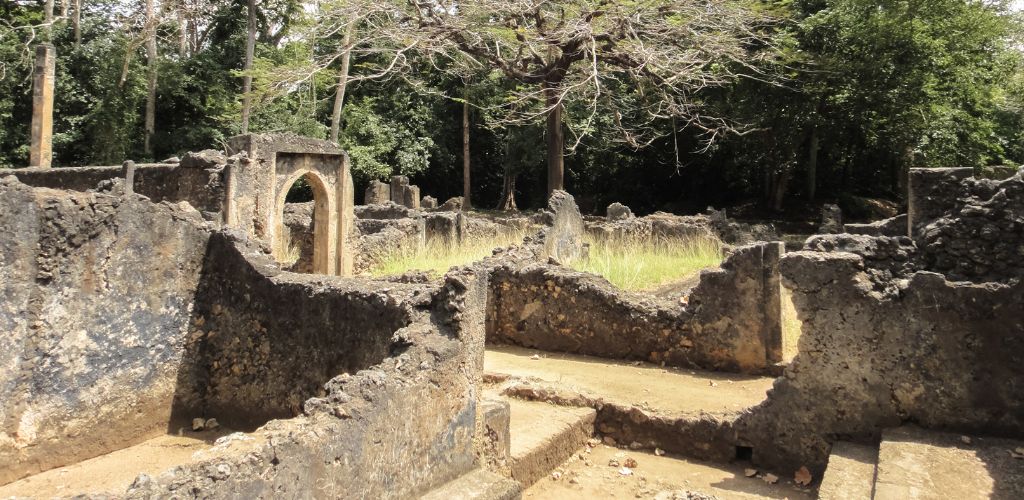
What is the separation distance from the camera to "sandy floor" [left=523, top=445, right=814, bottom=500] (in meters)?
5.23

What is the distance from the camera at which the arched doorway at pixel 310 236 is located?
12.2m

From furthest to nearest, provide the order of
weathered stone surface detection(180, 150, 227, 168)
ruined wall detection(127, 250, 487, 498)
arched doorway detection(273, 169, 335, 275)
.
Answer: arched doorway detection(273, 169, 335, 275) < weathered stone surface detection(180, 150, 227, 168) < ruined wall detection(127, 250, 487, 498)

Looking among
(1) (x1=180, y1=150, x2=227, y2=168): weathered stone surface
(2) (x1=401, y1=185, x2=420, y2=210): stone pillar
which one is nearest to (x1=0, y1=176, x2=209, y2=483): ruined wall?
(1) (x1=180, y1=150, x2=227, y2=168): weathered stone surface

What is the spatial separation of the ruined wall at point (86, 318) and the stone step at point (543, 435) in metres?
2.74

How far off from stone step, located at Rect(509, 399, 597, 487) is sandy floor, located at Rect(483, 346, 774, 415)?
389 millimetres

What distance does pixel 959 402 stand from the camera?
194 inches

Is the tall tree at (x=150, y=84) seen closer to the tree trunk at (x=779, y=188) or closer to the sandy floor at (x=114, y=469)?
the tree trunk at (x=779, y=188)

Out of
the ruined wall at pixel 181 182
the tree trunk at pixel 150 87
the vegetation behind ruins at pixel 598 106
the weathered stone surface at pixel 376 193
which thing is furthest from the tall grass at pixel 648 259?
the tree trunk at pixel 150 87

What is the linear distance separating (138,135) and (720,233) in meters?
20.1

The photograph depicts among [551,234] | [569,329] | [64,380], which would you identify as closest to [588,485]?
[569,329]

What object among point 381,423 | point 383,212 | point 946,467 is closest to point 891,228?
point 946,467

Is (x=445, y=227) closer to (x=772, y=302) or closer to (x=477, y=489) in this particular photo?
(x=772, y=302)

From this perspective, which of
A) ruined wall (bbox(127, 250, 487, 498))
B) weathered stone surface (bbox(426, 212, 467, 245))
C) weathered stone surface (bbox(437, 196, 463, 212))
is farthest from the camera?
weathered stone surface (bbox(437, 196, 463, 212))

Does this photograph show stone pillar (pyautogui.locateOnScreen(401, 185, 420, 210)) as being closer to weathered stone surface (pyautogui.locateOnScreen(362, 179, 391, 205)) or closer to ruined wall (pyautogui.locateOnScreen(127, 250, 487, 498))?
weathered stone surface (pyautogui.locateOnScreen(362, 179, 391, 205))
